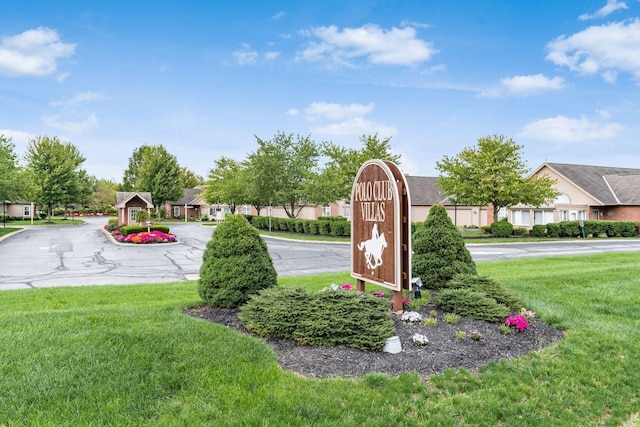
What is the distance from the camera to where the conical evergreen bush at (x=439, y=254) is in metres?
7.49

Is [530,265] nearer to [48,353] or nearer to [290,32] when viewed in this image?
[290,32]

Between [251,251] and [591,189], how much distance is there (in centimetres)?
3929

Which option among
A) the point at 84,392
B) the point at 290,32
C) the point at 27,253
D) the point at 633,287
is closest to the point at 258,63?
the point at 290,32

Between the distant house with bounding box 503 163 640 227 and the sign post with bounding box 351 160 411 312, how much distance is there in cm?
3304

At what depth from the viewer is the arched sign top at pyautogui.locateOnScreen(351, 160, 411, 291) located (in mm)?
6066

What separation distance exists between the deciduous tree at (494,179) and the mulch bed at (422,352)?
24.9 meters

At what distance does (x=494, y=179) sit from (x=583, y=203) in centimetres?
1267

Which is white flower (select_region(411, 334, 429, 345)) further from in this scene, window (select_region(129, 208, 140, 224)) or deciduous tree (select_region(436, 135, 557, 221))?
window (select_region(129, 208, 140, 224))

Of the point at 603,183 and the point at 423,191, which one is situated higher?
the point at 603,183

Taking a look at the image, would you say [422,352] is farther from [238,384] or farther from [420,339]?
[238,384]

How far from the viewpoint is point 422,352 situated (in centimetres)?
484

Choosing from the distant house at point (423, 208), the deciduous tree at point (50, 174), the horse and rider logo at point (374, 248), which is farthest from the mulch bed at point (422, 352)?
the deciduous tree at point (50, 174)

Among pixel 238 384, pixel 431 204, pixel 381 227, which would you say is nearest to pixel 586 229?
pixel 431 204

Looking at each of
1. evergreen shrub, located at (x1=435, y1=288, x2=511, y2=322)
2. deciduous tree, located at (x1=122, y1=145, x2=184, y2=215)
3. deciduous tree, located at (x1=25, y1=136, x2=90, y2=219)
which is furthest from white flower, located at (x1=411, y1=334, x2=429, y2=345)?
deciduous tree, located at (x1=122, y1=145, x2=184, y2=215)
